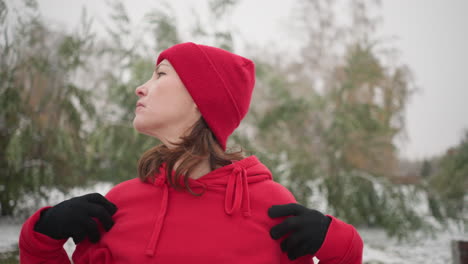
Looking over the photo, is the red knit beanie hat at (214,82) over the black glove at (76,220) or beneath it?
over

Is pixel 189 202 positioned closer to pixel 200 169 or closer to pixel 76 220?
pixel 200 169

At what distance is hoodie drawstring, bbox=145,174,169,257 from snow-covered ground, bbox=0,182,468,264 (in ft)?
4.49

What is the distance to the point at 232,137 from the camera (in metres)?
4.18

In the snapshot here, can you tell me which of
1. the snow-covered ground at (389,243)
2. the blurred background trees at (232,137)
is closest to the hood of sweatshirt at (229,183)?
the blurred background trees at (232,137)

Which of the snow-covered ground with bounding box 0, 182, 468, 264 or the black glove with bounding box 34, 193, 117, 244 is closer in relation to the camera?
the black glove with bounding box 34, 193, 117, 244

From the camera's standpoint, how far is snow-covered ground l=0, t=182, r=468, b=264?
271 centimetres

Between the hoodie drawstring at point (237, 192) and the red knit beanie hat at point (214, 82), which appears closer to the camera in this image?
the hoodie drawstring at point (237, 192)

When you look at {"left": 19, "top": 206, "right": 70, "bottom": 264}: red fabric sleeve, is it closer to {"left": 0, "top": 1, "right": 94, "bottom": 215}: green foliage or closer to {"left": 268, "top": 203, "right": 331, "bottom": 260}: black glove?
{"left": 268, "top": 203, "right": 331, "bottom": 260}: black glove

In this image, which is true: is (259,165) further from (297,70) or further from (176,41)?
(297,70)

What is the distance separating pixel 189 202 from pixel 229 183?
15cm

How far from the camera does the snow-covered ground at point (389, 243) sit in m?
2.71

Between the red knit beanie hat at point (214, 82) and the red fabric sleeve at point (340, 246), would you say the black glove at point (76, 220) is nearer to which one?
the red knit beanie hat at point (214, 82)

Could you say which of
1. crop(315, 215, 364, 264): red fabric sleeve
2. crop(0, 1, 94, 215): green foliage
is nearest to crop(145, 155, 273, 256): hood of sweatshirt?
crop(315, 215, 364, 264): red fabric sleeve

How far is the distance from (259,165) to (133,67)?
292 centimetres
